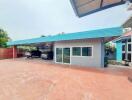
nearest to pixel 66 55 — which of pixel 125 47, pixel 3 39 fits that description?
pixel 125 47

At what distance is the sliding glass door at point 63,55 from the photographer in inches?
695

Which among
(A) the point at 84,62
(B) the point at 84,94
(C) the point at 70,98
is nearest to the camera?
(C) the point at 70,98

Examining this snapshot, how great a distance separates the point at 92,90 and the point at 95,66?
312 inches

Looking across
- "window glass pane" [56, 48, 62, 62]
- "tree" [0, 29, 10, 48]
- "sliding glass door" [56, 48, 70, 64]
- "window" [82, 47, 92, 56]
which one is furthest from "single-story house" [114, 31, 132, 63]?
"tree" [0, 29, 10, 48]

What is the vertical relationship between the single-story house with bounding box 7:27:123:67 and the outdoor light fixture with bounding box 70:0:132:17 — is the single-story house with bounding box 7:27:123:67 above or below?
below

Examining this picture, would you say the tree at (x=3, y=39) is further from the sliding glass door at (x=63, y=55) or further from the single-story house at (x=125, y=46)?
the single-story house at (x=125, y=46)

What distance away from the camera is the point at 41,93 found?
6.56 m

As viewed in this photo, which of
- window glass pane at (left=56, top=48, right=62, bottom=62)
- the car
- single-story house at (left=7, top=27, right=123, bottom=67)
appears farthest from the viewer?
the car

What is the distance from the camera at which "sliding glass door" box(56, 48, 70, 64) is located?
57.9 feet

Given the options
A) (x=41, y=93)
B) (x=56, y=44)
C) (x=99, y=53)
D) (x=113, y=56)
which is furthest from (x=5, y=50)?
(x=41, y=93)

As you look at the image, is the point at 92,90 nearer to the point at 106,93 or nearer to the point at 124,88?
the point at 106,93

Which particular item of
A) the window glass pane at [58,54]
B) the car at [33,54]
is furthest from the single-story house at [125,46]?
the car at [33,54]

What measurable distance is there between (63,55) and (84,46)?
130 inches

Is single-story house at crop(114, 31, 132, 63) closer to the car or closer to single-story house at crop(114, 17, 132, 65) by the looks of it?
single-story house at crop(114, 17, 132, 65)
